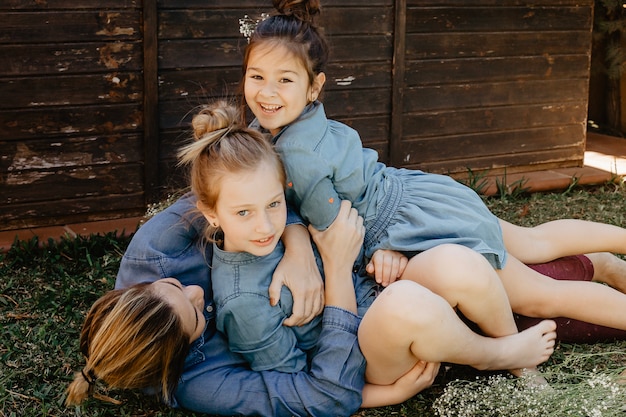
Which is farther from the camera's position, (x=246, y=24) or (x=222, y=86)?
(x=222, y=86)

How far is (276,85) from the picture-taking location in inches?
112

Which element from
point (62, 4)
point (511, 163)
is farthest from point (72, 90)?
point (511, 163)

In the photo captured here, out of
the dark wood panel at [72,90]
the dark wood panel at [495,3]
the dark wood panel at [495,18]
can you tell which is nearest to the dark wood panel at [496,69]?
the dark wood panel at [495,18]

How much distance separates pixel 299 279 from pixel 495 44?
332 centimetres

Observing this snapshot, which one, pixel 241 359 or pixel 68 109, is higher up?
pixel 68 109

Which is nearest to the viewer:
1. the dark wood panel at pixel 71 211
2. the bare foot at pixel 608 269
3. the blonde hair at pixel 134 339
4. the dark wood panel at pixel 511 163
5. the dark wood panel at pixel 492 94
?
the blonde hair at pixel 134 339

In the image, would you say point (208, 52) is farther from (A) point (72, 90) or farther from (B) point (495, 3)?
(B) point (495, 3)

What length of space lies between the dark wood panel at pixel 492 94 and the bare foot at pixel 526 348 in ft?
8.81

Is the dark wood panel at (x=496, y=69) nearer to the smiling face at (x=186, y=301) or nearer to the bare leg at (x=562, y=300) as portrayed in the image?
the bare leg at (x=562, y=300)

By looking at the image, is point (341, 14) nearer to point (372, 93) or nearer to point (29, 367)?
point (372, 93)

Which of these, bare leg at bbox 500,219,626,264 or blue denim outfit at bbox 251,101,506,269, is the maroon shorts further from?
blue denim outfit at bbox 251,101,506,269

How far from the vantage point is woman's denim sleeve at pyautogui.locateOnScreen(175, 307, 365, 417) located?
2643 millimetres

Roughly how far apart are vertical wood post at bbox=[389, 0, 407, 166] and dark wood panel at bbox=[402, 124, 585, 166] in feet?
0.24

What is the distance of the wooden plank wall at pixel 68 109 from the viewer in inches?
166
